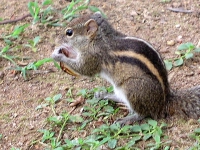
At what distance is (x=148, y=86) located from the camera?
12.5 ft

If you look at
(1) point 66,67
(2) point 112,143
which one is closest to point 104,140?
(2) point 112,143

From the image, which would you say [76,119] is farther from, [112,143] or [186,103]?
[186,103]

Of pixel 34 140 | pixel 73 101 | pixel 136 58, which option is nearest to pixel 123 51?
pixel 136 58

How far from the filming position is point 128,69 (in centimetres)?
386

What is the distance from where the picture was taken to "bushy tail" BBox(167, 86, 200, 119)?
3.82 metres

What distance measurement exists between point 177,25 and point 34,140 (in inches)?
90.1

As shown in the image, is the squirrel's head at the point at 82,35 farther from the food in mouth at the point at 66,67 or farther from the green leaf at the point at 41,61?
the green leaf at the point at 41,61

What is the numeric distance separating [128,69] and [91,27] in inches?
22.4

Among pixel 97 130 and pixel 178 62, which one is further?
pixel 178 62

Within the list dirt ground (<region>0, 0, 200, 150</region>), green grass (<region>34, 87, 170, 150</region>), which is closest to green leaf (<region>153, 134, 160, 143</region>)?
green grass (<region>34, 87, 170, 150</region>)

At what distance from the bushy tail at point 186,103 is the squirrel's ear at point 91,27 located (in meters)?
0.90

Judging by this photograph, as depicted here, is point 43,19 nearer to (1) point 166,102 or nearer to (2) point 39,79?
(2) point 39,79

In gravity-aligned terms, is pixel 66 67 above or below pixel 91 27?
below

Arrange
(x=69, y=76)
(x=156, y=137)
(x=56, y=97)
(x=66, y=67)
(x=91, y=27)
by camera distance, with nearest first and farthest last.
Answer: (x=156, y=137) < (x=91, y=27) < (x=56, y=97) < (x=66, y=67) < (x=69, y=76)
